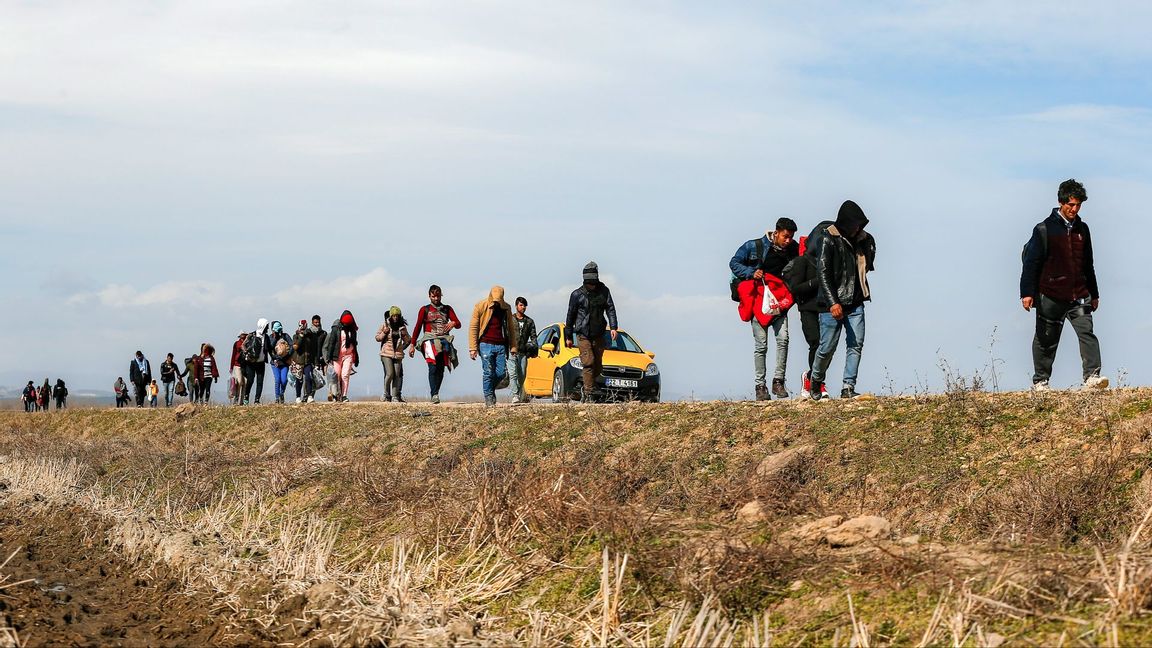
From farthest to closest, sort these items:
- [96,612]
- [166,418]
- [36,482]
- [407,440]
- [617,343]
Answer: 1. [166,418]
2. [617,343]
3. [407,440]
4. [36,482]
5. [96,612]

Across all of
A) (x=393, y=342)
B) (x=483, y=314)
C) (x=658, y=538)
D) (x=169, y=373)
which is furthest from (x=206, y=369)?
(x=658, y=538)

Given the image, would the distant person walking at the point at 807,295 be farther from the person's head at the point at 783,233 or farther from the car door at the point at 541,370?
the car door at the point at 541,370

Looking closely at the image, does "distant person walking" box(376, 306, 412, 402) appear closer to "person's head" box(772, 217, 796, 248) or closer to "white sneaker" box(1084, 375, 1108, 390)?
"person's head" box(772, 217, 796, 248)

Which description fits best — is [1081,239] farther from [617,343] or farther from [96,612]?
[617,343]

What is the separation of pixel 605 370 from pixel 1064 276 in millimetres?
11459

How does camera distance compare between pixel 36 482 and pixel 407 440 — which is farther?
pixel 407 440

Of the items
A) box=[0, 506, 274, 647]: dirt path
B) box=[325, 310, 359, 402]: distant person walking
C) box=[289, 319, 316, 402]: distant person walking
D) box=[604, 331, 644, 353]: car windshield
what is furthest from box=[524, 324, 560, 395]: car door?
box=[0, 506, 274, 647]: dirt path

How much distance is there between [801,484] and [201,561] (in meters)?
4.21

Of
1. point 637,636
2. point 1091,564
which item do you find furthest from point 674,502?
point 1091,564

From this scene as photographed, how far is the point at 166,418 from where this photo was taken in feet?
82.1

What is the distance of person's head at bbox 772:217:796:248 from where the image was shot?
45.4 ft

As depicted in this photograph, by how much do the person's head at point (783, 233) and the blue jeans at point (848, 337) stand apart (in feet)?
4.50

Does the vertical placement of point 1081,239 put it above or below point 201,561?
above

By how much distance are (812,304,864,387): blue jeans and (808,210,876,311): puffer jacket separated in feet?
0.33
